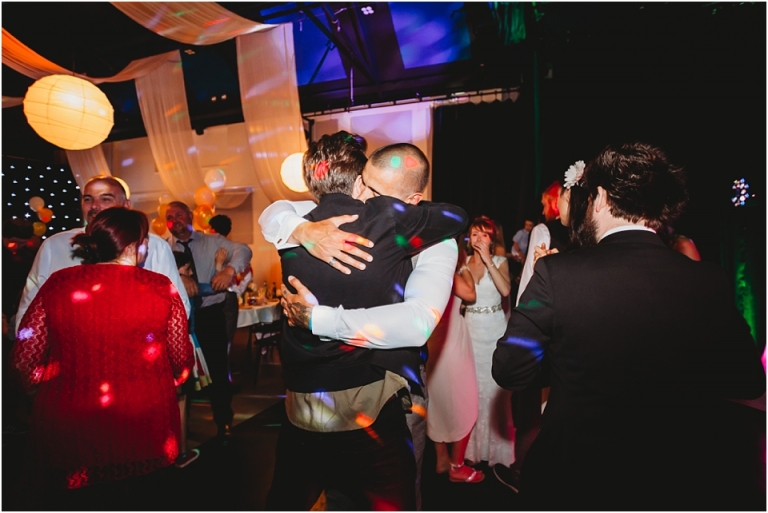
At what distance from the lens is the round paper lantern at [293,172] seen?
14.6ft

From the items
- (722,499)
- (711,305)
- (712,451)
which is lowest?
(722,499)

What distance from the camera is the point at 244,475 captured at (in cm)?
253

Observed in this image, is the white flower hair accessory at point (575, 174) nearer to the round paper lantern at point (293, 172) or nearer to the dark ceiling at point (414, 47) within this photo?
the dark ceiling at point (414, 47)

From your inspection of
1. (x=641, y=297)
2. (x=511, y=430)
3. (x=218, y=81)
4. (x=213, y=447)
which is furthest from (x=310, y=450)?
(x=218, y=81)

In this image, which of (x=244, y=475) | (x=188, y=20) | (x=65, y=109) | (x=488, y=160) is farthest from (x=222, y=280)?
(x=488, y=160)

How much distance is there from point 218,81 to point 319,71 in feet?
6.33

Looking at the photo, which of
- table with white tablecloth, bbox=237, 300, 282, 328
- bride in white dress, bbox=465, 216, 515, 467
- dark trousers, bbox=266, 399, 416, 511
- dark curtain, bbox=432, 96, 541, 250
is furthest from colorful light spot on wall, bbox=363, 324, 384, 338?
dark curtain, bbox=432, 96, 541, 250

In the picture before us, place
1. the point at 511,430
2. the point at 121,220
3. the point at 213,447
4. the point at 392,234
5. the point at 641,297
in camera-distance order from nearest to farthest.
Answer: the point at 641,297, the point at 392,234, the point at 121,220, the point at 511,430, the point at 213,447

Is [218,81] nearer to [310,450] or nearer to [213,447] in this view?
[213,447]

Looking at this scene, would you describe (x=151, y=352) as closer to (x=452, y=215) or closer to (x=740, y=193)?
(x=452, y=215)

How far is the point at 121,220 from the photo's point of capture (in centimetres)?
154

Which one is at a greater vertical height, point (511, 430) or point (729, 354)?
point (729, 354)

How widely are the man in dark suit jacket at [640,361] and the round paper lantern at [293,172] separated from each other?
12.3 feet

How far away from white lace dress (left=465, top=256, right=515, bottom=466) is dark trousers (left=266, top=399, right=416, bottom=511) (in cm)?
160
